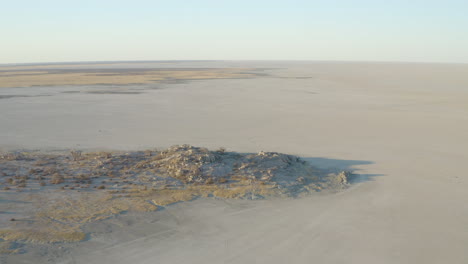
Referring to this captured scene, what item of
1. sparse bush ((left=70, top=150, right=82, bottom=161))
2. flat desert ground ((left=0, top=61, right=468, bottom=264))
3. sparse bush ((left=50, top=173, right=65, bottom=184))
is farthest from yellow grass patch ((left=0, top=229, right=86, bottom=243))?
sparse bush ((left=70, top=150, right=82, bottom=161))

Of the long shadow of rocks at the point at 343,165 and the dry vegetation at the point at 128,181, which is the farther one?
the long shadow of rocks at the point at 343,165

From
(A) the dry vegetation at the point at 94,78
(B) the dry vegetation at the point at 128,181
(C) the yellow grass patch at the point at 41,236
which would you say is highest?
(A) the dry vegetation at the point at 94,78

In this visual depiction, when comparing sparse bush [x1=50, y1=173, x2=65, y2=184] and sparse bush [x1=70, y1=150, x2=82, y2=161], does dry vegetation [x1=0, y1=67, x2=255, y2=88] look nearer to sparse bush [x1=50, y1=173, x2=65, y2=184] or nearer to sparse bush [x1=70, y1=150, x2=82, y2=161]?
sparse bush [x1=70, y1=150, x2=82, y2=161]

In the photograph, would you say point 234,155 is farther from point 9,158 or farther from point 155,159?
point 9,158

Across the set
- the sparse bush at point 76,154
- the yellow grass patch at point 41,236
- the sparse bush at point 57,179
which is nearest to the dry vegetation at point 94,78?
the sparse bush at point 76,154

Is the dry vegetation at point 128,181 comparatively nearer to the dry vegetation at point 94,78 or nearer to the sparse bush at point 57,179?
the sparse bush at point 57,179

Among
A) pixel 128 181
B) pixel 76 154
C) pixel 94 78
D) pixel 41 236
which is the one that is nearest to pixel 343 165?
pixel 128 181
